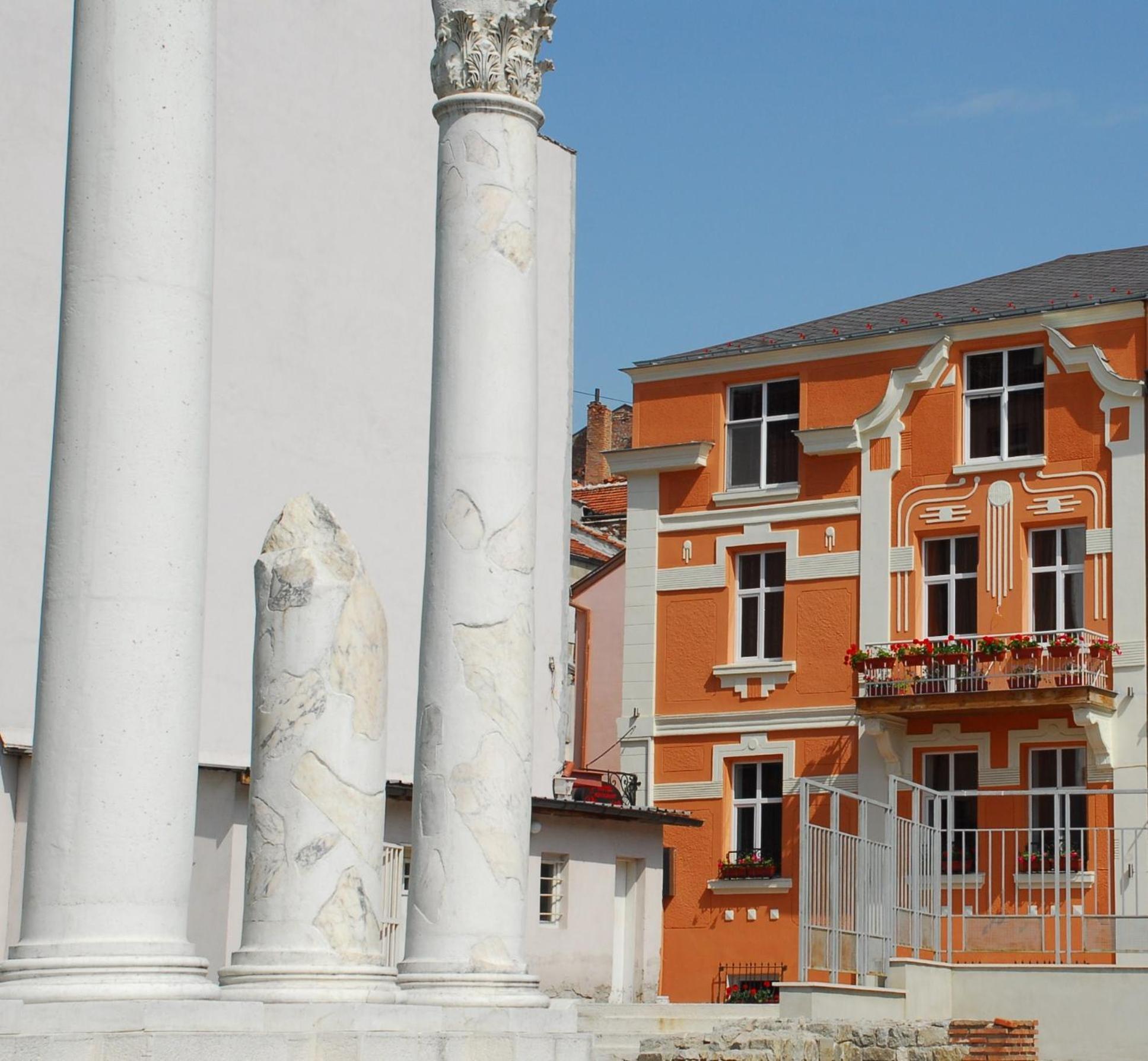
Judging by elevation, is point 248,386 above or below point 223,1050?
above

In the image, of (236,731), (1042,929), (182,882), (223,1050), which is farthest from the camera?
(236,731)

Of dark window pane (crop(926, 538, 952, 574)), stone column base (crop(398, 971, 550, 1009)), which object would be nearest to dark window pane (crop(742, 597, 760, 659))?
dark window pane (crop(926, 538, 952, 574))

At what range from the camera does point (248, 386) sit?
29.5 meters

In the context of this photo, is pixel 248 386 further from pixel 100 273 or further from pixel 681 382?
pixel 100 273

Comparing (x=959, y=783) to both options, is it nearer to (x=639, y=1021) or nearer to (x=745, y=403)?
(x=745, y=403)

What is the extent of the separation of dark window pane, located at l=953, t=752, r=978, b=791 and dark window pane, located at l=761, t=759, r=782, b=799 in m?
3.25

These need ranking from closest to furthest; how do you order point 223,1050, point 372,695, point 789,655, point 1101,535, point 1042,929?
point 223,1050, point 372,695, point 1042,929, point 1101,535, point 789,655

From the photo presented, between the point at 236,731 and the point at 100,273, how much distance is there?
58.8ft

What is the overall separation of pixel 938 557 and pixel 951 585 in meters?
0.68

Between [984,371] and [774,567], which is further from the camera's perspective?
[774,567]

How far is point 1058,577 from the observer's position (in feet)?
115

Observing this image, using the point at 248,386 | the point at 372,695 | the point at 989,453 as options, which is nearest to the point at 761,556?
the point at 989,453

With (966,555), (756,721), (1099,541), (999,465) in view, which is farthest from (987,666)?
(756,721)

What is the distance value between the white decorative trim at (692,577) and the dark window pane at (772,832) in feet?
13.2
